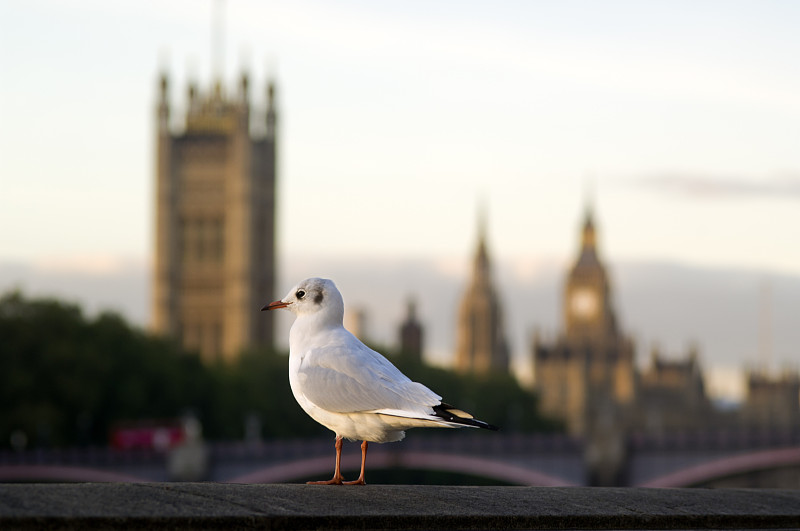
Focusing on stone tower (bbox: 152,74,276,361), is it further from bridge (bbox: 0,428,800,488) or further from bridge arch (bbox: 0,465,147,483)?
bridge arch (bbox: 0,465,147,483)

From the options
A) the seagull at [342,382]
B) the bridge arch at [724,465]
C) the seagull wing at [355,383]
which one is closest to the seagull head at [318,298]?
the seagull at [342,382]

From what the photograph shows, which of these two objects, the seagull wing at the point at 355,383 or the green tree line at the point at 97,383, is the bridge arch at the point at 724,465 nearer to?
the green tree line at the point at 97,383

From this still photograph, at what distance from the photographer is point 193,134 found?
148 meters

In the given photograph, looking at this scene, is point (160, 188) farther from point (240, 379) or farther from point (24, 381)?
point (24, 381)

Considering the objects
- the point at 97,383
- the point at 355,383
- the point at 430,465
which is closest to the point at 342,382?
the point at 355,383

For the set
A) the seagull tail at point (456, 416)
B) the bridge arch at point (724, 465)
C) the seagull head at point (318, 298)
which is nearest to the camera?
the seagull tail at point (456, 416)

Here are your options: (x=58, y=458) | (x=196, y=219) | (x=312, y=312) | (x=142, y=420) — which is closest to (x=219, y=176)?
(x=196, y=219)

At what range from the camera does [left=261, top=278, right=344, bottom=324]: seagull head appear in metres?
10.1

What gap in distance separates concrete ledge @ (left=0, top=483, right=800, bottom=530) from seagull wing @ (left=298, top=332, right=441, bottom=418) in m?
0.49

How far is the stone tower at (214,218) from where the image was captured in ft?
468

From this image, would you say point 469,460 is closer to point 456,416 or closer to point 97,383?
point 97,383

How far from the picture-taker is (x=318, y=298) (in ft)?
33.1

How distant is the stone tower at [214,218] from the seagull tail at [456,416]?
132 meters

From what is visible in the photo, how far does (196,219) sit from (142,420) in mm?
Answer: 67974
